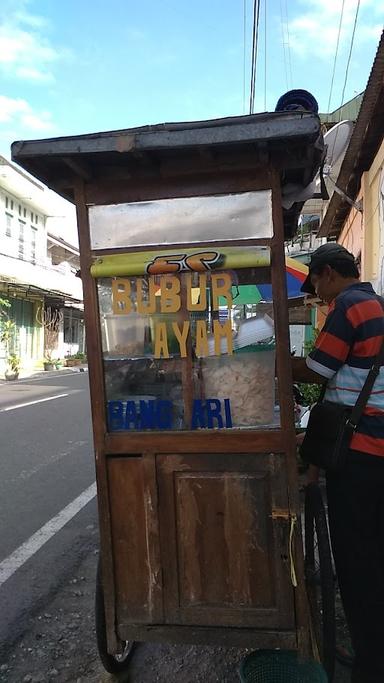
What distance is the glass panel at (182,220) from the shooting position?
234cm

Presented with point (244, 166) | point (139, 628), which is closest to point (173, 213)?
point (244, 166)

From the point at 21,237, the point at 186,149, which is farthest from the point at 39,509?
the point at 21,237

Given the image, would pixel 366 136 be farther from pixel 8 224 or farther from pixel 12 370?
pixel 8 224

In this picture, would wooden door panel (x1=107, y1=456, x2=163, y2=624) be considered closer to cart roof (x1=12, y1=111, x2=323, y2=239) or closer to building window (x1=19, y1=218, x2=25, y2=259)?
cart roof (x1=12, y1=111, x2=323, y2=239)

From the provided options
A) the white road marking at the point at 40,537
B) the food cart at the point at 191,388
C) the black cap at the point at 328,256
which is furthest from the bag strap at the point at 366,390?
the white road marking at the point at 40,537

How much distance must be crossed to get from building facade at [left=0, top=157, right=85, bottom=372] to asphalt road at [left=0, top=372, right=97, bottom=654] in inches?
525

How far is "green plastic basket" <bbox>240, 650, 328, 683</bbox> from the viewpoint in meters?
2.42

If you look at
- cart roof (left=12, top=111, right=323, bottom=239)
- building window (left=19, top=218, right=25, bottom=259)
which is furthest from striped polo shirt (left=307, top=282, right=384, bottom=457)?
building window (left=19, top=218, right=25, bottom=259)

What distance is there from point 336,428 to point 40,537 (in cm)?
322

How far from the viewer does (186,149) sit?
2221 mm

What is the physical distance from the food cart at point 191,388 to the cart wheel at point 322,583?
14cm

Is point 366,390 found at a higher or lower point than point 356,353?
lower

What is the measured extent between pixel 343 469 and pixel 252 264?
3.10 feet

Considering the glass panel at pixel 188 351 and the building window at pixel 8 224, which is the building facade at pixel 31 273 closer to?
the building window at pixel 8 224
